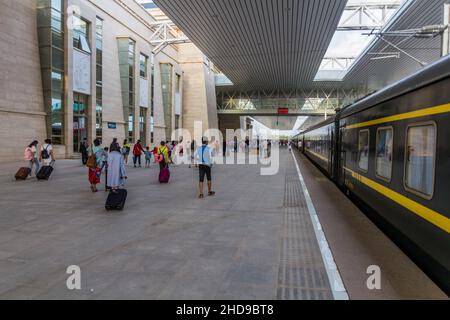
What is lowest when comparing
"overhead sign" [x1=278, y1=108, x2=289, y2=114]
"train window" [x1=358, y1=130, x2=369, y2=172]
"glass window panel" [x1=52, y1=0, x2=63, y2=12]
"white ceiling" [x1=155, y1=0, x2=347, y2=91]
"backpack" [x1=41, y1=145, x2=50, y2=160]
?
"backpack" [x1=41, y1=145, x2=50, y2=160]

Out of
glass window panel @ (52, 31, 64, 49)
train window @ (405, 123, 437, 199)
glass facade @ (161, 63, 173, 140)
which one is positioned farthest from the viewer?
glass facade @ (161, 63, 173, 140)

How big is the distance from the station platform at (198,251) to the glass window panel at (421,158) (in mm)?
1151

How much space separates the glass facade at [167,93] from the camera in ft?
146

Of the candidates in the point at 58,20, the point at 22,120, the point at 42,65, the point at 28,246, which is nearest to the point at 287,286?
the point at 28,246

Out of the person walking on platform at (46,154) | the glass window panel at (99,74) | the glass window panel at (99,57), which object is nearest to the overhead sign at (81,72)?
the glass window panel at (99,74)

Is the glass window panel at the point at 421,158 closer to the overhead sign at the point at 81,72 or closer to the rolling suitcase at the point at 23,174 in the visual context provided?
the rolling suitcase at the point at 23,174

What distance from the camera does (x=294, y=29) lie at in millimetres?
25672

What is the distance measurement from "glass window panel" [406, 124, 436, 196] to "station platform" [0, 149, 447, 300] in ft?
3.78

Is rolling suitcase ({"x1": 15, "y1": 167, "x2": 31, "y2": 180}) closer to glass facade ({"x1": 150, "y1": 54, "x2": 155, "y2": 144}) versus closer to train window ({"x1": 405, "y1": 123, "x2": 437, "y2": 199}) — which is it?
train window ({"x1": 405, "y1": 123, "x2": 437, "y2": 199})

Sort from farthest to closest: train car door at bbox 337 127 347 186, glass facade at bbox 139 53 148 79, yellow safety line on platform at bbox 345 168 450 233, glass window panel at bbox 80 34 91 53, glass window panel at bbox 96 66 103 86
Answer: glass facade at bbox 139 53 148 79, glass window panel at bbox 96 66 103 86, glass window panel at bbox 80 34 91 53, train car door at bbox 337 127 347 186, yellow safety line on platform at bbox 345 168 450 233

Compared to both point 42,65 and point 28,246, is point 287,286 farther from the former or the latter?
point 42,65

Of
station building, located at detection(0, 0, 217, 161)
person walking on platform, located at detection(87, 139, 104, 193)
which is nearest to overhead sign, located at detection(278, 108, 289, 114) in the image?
station building, located at detection(0, 0, 217, 161)

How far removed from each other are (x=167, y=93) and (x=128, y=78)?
11237mm

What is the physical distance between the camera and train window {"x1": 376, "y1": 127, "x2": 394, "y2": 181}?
19.8 ft
